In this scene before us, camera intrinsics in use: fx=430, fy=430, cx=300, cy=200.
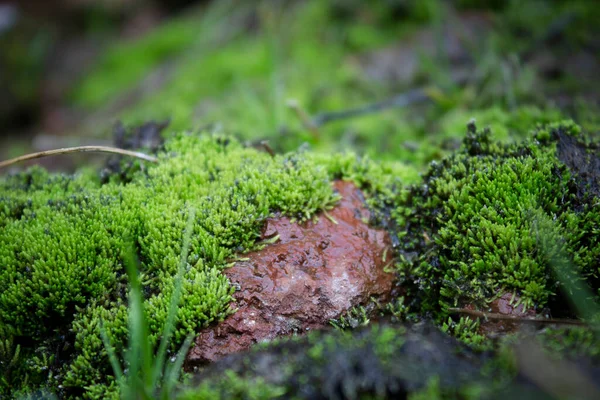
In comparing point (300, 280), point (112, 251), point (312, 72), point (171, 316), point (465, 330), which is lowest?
point (465, 330)

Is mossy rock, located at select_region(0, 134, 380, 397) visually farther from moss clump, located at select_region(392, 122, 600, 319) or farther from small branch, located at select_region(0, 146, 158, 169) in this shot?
moss clump, located at select_region(392, 122, 600, 319)

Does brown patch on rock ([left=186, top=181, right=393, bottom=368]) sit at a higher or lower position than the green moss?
higher

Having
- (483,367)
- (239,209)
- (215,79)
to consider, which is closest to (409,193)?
(239,209)

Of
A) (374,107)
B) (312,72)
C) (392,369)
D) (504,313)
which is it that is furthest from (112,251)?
(312,72)

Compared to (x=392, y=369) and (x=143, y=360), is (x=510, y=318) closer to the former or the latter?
(x=392, y=369)

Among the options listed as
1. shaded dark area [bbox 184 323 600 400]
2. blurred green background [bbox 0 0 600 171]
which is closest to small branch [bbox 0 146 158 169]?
blurred green background [bbox 0 0 600 171]
